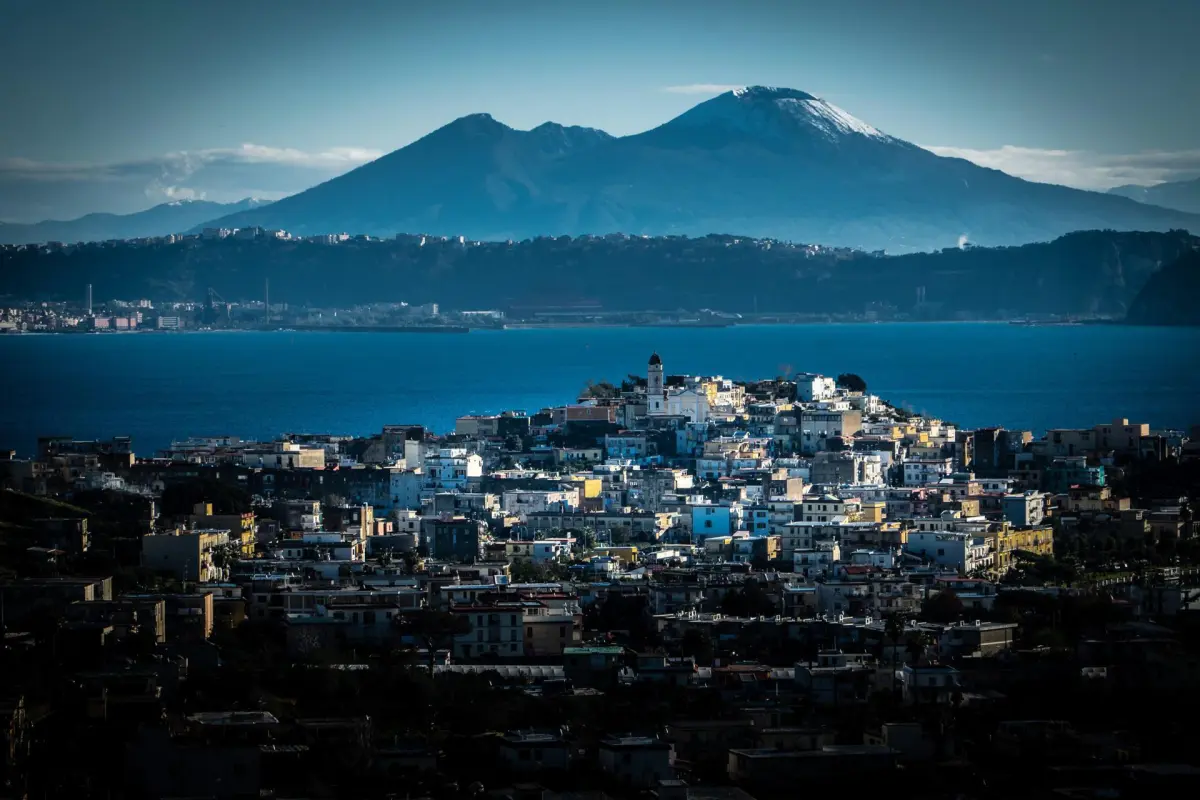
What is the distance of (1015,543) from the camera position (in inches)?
1061

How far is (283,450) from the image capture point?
34.7m

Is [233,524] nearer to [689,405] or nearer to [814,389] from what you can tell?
[689,405]

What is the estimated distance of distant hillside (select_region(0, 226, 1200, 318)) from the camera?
432ft

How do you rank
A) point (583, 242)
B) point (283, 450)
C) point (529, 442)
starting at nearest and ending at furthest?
point (283, 450) → point (529, 442) → point (583, 242)

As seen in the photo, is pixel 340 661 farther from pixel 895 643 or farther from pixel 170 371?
pixel 170 371

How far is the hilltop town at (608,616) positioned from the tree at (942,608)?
60 millimetres

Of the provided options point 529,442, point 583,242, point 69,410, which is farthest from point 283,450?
point 583,242

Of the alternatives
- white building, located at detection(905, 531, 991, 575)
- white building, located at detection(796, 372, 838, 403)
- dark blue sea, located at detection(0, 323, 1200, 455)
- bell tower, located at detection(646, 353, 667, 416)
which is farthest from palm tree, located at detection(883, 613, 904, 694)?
dark blue sea, located at detection(0, 323, 1200, 455)

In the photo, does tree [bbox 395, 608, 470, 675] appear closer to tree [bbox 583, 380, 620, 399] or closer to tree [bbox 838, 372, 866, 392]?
tree [bbox 583, 380, 620, 399]

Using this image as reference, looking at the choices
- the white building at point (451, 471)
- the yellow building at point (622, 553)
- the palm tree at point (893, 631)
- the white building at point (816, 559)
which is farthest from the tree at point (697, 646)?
the white building at point (451, 471)

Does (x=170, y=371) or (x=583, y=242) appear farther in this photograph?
(x=583, y=242)

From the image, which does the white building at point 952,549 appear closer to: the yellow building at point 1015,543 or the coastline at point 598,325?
the yellow building at point 1015,543

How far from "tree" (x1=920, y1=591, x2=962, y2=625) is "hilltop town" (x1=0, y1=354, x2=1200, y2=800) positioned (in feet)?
0.20

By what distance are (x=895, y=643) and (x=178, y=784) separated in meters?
6.56
